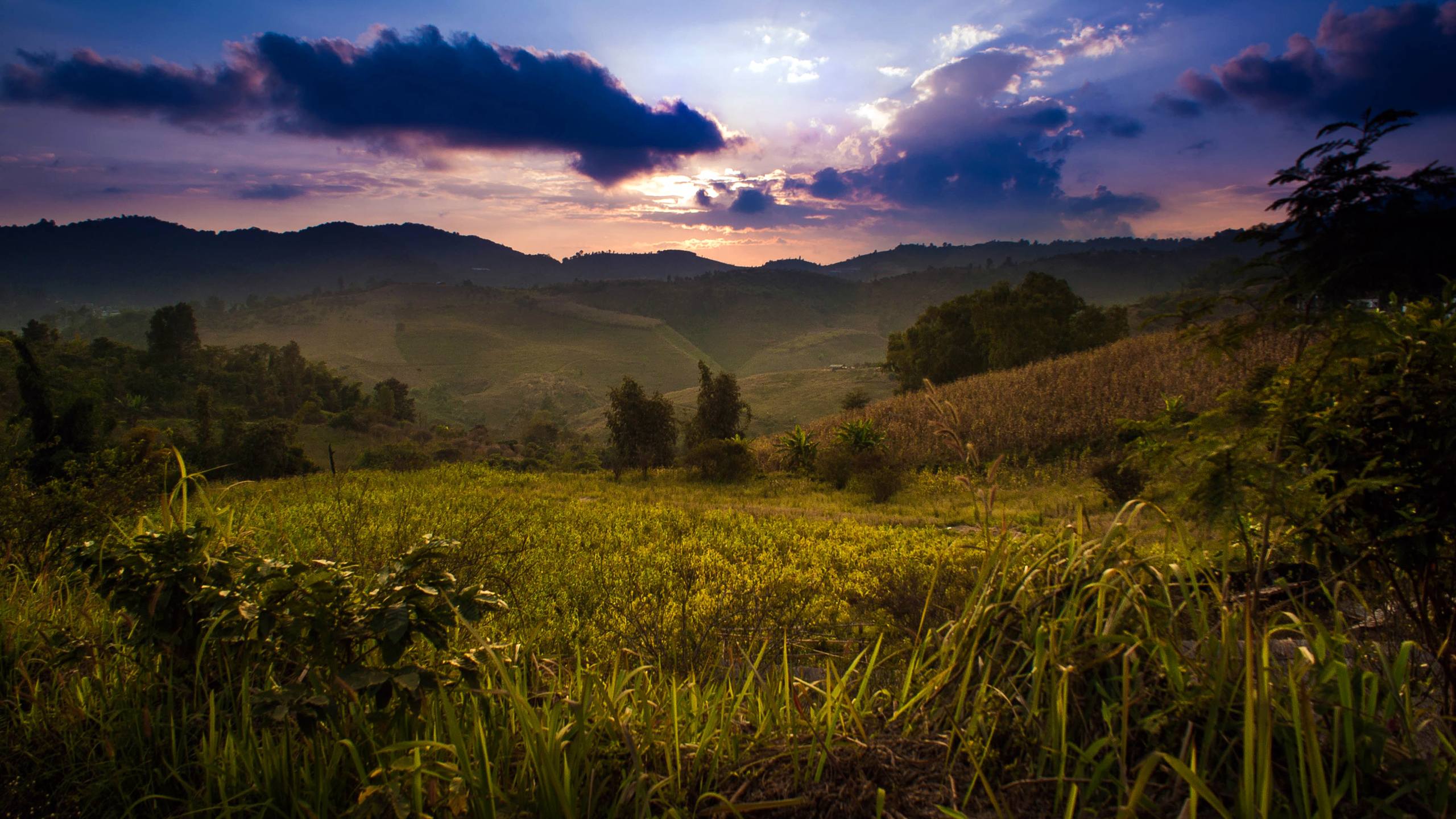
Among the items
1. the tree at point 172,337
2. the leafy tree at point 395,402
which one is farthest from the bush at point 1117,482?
the tree at point 172,337

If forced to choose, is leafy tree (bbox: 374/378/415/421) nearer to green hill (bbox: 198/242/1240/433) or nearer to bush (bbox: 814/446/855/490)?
green hill (bbox: 198/242/1240/433)

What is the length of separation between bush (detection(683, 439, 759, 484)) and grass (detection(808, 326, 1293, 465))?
199 inches

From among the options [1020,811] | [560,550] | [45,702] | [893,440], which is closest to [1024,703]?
[1020,811]

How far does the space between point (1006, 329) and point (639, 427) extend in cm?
2157

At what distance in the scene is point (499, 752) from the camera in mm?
1732

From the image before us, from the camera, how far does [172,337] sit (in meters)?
57.2

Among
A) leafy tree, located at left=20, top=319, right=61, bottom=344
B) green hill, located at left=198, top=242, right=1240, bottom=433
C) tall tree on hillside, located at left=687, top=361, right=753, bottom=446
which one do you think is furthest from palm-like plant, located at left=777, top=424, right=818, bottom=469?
leafy tree, located at left=20, top=319, right=61, bottom=344

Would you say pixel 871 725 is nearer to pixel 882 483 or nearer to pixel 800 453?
pixel 882 483

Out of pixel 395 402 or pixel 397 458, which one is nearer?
pixel 397 458

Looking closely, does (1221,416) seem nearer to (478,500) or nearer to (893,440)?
(478,500)

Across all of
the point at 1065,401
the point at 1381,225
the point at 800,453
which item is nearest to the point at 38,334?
the point at 800,453

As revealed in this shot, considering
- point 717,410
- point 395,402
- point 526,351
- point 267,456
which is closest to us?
point 717,410

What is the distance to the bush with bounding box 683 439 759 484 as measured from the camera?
65.2ft

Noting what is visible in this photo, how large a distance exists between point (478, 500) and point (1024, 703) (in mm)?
11627
